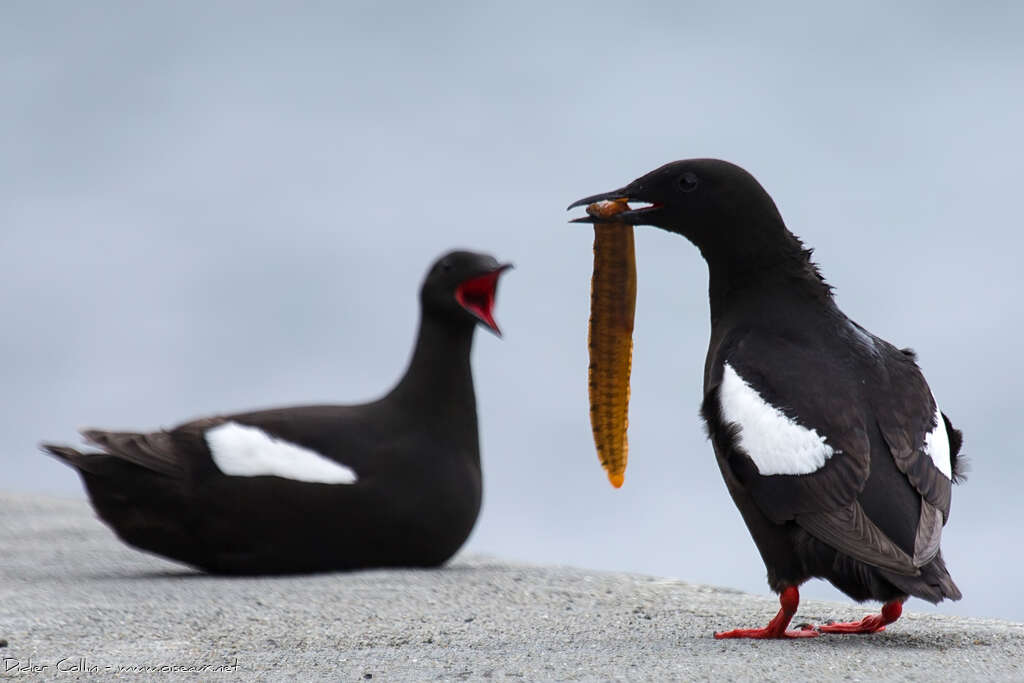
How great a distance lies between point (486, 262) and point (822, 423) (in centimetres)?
338

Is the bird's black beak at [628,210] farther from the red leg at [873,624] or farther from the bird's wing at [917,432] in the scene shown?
the red leg at [873,624]

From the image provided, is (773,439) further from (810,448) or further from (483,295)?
(483,295)

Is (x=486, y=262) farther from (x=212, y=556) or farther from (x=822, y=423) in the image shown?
(x=822, y=423)

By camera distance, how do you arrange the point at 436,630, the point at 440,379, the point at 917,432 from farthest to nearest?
the point at 440,379 → the point at 436,630 → the point at 917,432

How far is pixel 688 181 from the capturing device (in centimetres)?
558

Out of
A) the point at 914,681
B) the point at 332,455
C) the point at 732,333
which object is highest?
the point at 732,333

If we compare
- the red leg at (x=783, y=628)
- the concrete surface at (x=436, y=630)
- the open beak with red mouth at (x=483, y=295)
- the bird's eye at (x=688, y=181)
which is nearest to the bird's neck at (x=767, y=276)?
the bird's eye at (x=688, y=181)

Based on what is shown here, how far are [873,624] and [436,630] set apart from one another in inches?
67.9

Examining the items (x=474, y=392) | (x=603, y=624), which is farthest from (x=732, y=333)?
(x=474, y=392)

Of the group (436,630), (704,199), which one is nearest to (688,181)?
(704,199)

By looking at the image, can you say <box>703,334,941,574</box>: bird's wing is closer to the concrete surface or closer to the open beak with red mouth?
the concrete surface

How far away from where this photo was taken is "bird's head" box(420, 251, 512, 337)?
790 cm

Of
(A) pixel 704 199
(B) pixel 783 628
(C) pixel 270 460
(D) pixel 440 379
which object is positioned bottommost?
(B) pixel 783 628

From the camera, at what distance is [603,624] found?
5918mm
